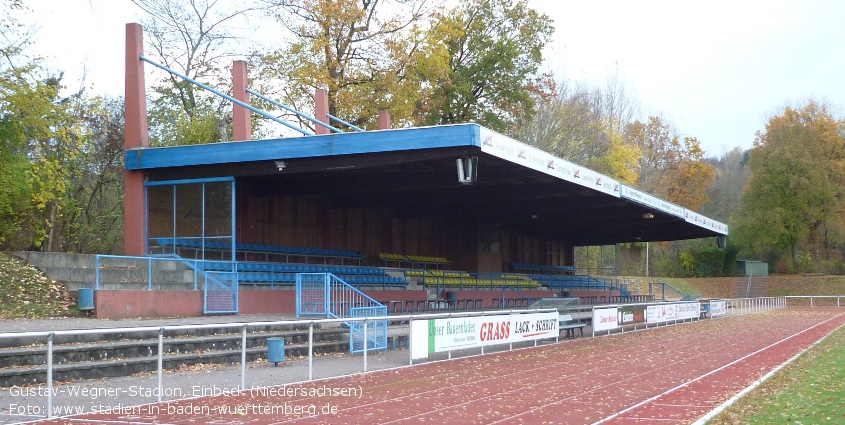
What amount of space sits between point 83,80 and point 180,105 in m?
8.24

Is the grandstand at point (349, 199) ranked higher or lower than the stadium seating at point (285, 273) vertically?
higher

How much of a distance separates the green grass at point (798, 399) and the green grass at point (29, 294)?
46.6ft

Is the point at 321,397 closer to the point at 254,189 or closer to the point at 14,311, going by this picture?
the point at 14,311

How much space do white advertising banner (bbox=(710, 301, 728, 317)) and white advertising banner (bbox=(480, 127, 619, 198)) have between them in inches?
512

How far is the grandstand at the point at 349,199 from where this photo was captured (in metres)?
22.0

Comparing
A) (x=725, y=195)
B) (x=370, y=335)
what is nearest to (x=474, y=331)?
(x=370, y=335)

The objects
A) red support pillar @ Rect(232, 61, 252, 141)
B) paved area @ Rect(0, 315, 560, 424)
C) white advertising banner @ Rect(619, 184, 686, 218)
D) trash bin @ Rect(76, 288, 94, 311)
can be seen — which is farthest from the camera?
white advertising banner @ Rect(619, 184, 686, 218)

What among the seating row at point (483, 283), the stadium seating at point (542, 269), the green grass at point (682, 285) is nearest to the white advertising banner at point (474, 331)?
the seating row at point (483, 283)

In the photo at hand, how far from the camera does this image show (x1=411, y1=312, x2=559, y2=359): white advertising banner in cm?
1702

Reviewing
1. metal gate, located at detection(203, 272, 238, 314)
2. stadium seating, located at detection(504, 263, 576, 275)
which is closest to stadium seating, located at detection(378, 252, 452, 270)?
stadium seating, located at detection(504, 263, 576, 275)

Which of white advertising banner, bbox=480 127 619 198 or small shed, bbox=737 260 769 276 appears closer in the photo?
white advertising banner, bbox=480 127 619 198

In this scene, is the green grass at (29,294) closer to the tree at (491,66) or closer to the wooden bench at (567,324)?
the wooden bench at (567,324)

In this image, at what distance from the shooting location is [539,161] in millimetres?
23953

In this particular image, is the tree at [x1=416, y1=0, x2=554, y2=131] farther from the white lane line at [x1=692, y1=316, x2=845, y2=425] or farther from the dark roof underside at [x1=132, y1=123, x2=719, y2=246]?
the white lane line at [x1=692, y1=316, x2=845, y2=425]
